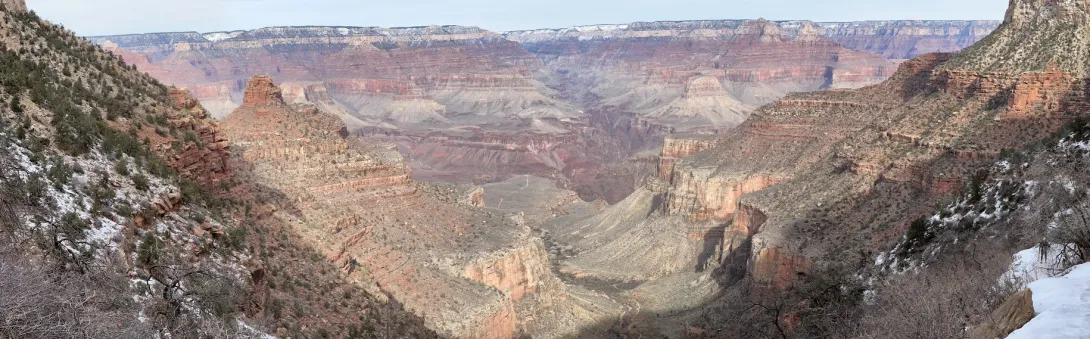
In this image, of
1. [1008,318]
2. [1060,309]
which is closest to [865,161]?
[1008,318]

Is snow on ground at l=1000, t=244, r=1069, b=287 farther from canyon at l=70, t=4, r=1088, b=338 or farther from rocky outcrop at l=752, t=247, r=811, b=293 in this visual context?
rocky outcrop at l=752, t=247, r=811, b=293

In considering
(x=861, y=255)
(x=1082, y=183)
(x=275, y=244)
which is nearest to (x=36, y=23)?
(x=275, y=244)

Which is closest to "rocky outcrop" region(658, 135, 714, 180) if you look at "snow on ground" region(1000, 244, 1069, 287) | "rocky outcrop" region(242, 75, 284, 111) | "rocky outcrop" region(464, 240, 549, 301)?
"rocky outcrop" region(464, 240, 549, 301)

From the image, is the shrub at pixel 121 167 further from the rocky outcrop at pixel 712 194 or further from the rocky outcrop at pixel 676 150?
the rocky outcrop at pixel 676 150

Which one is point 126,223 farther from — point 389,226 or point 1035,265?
point 389,226

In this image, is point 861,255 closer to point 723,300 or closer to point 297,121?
point 723,300

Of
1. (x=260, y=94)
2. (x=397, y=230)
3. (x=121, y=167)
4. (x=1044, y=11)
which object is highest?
(x=1044, y=11)

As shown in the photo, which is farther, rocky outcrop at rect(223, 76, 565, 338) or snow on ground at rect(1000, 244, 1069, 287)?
rocky outcrop at rect(223, 76, 565, 338)

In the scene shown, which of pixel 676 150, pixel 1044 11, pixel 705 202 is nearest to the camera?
pixel 1044 11
